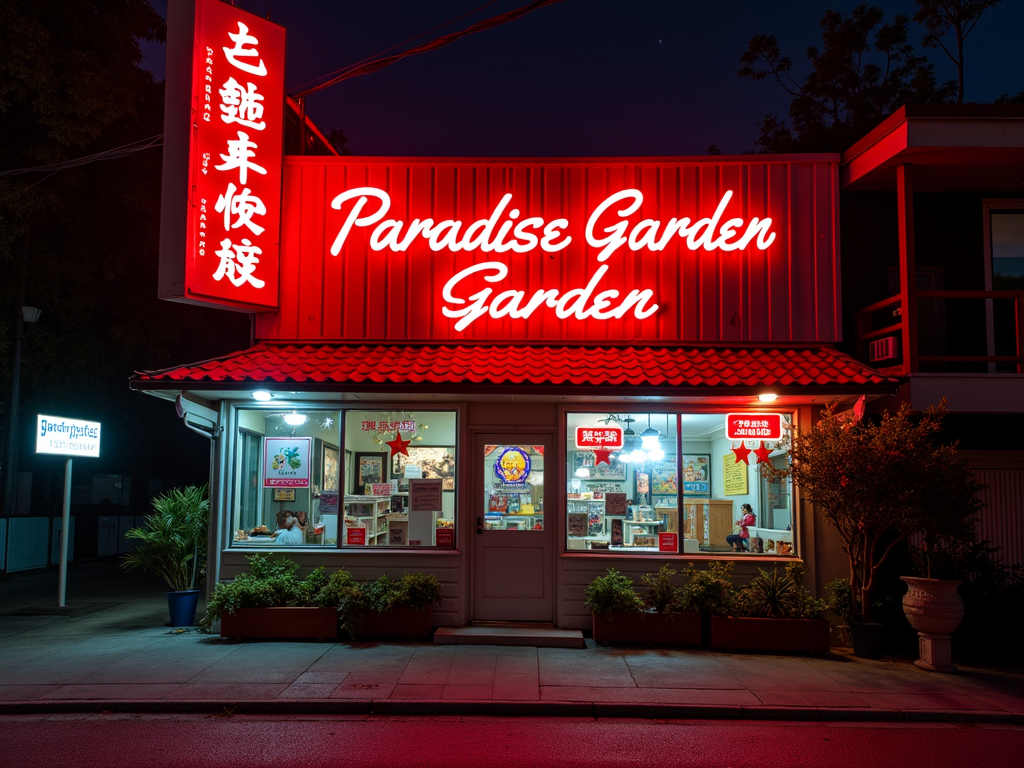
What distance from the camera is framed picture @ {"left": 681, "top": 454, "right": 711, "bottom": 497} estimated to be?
11.8 metres

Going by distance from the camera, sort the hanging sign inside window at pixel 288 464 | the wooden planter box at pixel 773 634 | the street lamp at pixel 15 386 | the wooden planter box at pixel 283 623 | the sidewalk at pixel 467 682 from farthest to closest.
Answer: the street lamp at pixel 15 386 < the hanging sign inside window at pixel 288 464 < the wooden planter box at pixel 283 623 < the wooden planter box at pixel 773 634 < the sidewalk at pixel 467 682

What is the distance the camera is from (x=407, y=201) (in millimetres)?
12977

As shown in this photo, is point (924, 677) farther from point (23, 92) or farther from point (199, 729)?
point (23, 92)

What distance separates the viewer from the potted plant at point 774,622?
403 inches

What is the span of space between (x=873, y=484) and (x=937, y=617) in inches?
68.0

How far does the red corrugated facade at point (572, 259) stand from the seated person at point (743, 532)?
2.64 metres

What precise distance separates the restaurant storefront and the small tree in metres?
0.89

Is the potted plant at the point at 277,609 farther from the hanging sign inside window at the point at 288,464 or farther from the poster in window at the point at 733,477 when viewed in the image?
the poster in window at the point at 733,477

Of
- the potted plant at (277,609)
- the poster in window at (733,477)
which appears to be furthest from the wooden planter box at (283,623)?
the poster in window at (733,477)

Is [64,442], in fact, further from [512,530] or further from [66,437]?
[512,530]

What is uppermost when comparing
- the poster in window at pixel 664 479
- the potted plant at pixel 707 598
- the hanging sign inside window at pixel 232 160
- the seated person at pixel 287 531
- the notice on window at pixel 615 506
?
the hanging sign inside window at pixel 232 160

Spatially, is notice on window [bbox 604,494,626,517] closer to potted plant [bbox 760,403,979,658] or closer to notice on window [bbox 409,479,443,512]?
potted plant [bbox 760,403,979,658]

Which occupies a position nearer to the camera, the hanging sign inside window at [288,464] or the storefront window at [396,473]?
the storefront window at [396,473]

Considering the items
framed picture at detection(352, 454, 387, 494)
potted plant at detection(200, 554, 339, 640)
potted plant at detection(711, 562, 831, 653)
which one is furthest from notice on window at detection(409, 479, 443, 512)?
potted plant at detection(711, 562, 831, 653)
